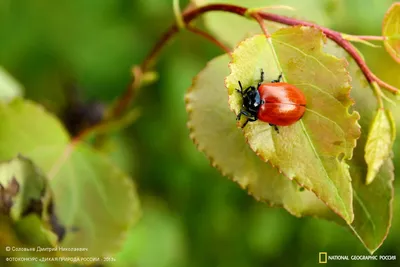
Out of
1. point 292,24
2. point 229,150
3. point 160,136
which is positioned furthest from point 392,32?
point 160,136

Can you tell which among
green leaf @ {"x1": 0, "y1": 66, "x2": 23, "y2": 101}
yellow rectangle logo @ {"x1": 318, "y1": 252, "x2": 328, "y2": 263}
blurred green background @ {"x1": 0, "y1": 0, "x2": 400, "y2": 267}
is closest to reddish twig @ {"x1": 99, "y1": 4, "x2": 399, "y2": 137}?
green leaf @ {"x1": 0, "y1": 66, "x2": 23, "y2": 101}

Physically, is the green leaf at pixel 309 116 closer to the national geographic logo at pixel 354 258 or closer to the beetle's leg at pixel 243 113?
the beetle's leg at pixel 243 113

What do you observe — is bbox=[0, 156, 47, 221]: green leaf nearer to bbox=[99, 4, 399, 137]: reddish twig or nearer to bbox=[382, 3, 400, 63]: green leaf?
bbox=[99, 4, 399, 137]: reddish twig

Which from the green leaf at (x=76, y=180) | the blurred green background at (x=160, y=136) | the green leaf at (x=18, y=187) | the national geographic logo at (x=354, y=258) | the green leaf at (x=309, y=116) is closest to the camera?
the green leaf at (x=309, y=116)

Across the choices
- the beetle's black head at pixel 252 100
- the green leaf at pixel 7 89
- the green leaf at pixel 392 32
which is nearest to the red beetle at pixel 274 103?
the beetle's black head at pixel 252 100

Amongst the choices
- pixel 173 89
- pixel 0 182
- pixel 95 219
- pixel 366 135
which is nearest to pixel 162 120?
pixel 173 89

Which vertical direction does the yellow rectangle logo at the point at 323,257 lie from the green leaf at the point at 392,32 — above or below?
below
